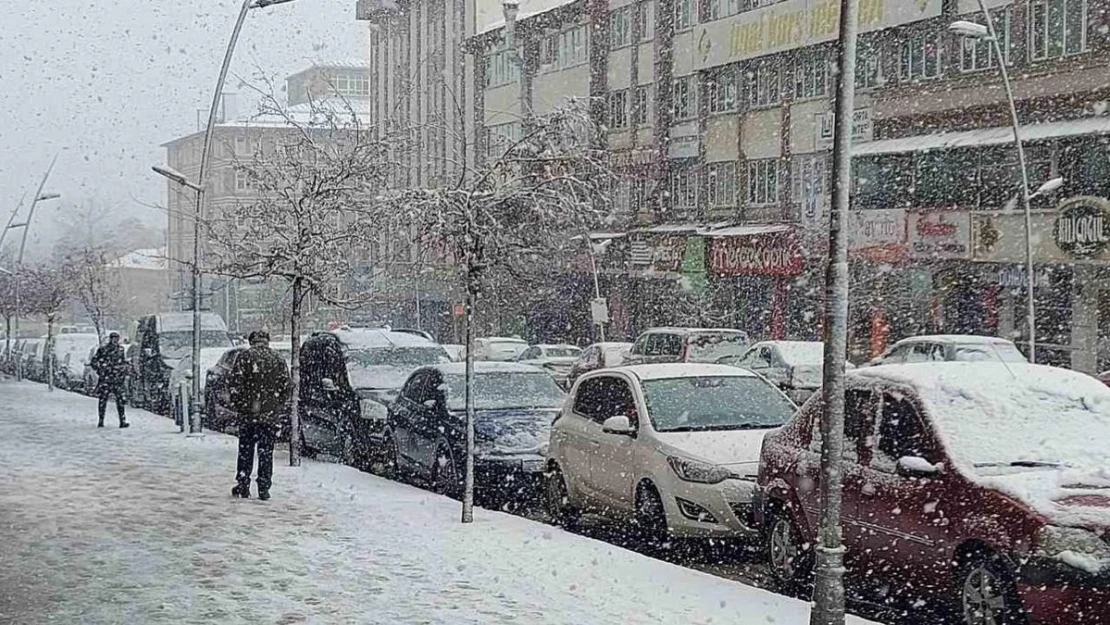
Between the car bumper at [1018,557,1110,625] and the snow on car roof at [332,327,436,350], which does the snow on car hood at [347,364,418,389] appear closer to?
the snow on car roof at [332,327,436,350]

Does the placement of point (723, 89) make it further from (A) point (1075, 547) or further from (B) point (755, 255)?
(A) point (1075, 547)

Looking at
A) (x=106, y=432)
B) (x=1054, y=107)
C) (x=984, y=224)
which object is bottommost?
(x=106, y=432)

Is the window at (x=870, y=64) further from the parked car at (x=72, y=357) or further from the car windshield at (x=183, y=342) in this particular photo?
the parked car at (x=72, y=357)

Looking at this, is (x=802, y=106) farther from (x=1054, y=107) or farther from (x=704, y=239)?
(x=1054, y=107)

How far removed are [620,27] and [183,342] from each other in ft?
82.2

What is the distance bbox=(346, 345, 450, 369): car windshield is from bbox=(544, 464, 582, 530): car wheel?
6.52 m

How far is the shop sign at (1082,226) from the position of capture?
33000mm

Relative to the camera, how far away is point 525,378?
55.0 feet

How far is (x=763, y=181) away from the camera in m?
44.7

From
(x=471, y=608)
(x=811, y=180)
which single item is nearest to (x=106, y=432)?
(x=471, y=608)

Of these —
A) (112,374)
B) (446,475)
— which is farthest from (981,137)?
(446,475)

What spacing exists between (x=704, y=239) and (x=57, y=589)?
38.1m

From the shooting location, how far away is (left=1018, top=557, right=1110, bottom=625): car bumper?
737 centimetres

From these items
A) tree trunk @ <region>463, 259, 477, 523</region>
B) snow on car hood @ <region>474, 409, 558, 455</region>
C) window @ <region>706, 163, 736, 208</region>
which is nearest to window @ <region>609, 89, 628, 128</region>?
window @ <region>706, 163, 736, 208</region>
